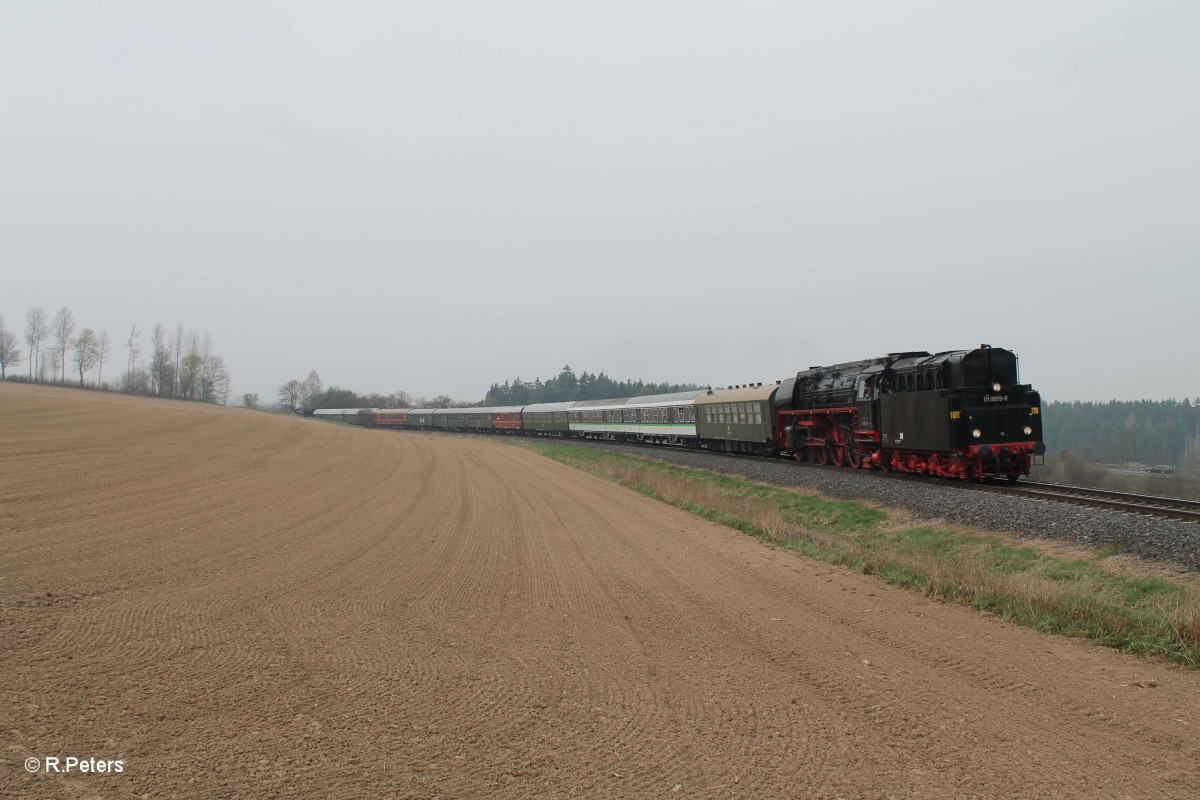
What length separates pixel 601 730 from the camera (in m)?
5.27

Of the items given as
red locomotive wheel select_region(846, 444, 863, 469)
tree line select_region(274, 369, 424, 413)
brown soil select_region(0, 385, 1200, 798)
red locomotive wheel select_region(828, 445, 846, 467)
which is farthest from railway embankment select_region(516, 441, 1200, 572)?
tree line select_region(274, 369, 424, 413)

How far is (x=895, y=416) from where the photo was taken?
76.0ft

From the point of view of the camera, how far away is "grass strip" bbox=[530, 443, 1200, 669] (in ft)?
25.7

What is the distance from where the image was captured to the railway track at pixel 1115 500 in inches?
548

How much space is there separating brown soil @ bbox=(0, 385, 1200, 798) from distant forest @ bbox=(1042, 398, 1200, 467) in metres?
90.9

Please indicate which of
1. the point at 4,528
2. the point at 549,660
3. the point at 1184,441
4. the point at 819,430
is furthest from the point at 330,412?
the point at 1184,441

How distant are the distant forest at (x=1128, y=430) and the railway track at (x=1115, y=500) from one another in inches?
3053

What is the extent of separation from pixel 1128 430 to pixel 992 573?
113040 millimetres

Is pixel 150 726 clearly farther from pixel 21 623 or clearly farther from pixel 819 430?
pixel 819 430

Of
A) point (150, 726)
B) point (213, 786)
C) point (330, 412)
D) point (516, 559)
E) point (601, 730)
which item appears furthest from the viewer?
point (330, 412)

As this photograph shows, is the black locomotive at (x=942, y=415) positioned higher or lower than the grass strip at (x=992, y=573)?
higher

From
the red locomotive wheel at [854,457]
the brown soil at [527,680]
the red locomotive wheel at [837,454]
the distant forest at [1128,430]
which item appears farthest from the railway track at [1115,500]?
the distant forest at [1128,430]

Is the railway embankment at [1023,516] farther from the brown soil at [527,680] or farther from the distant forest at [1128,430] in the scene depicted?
the distant forest at [1128,430]

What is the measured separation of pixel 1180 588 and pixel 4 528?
58.3 ft
